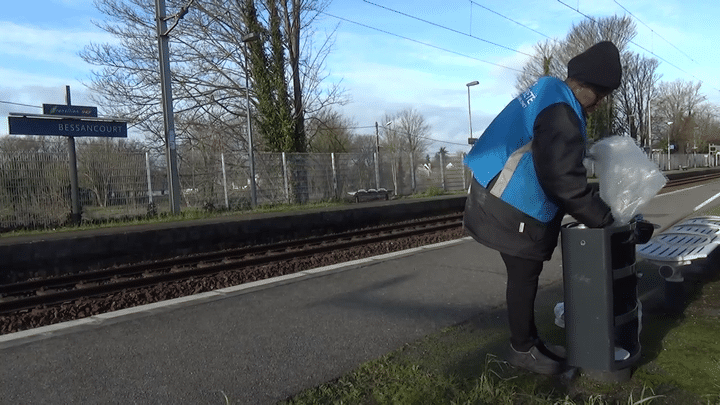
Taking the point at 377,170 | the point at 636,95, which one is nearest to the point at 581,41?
the point at 636,95

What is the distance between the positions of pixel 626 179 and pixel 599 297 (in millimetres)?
601

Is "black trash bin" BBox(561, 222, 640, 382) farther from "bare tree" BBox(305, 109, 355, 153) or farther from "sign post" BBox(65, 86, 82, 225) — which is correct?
"bare tree" BBox(305, 109, 355, 153)

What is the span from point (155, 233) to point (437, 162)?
19.5 meters

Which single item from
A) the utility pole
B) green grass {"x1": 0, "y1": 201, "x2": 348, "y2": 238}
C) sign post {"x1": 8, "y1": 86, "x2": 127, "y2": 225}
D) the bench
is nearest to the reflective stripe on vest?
green grass {"x1": 0, "y1": 201, "x2": 348, "y2": 238}

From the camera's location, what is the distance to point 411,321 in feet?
14.8

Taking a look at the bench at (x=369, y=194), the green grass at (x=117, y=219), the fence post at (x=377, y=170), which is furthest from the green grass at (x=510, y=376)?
the fence post at (x=377, y=170)

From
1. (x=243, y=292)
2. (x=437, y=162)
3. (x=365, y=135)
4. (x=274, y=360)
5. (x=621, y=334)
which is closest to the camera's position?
(x=621, y=334)

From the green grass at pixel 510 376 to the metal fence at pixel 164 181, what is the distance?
45.5ft

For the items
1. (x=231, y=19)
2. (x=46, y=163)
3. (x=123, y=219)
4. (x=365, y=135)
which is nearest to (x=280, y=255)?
(x=123, y=219)

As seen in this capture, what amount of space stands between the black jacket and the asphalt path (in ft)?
4.42

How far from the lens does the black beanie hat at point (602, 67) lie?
9.07 ft

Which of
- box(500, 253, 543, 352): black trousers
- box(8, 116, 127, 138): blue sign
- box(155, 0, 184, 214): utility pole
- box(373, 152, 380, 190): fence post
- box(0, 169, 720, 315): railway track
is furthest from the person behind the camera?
box(373, 152, 380, 190): fence post

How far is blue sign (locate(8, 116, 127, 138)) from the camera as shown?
1486 cm

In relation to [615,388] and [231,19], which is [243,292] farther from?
[231,19]
